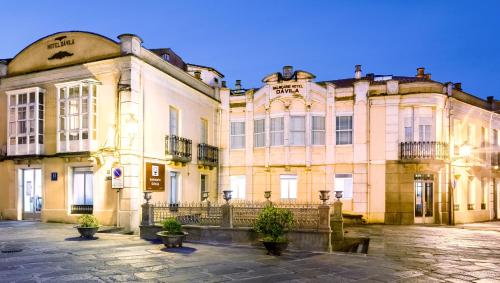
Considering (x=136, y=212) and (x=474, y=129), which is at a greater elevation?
(x=474, y=129)

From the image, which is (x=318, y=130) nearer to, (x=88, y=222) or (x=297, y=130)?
(x=297, y=130)

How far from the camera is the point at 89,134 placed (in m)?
18.0

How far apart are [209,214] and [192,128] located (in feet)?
29.0

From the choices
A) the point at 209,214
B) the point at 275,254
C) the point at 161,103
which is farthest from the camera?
the point at 161,103

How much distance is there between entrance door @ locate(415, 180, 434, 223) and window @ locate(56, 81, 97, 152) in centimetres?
1693

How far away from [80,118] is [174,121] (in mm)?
4762

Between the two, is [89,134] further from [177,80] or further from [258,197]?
[258,197]

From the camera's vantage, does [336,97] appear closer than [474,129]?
Yes

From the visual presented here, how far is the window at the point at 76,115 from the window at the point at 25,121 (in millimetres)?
1163

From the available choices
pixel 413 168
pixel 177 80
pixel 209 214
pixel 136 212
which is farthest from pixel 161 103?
pixel 413 168

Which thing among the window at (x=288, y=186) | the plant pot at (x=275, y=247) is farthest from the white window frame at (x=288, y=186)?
the plant pot at (x=275, y=247)

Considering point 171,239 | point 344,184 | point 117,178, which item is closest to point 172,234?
point 171,239

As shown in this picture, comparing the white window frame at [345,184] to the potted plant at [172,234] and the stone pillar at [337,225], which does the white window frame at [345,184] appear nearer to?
the stone pillar at [337,225]

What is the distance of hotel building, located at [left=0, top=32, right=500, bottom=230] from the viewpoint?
18.0 m
